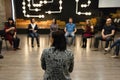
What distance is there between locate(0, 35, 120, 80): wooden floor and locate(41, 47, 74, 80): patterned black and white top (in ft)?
9.41

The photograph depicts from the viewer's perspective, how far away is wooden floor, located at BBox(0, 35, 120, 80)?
550cm

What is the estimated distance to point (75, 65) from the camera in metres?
6.39

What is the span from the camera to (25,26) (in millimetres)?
12148

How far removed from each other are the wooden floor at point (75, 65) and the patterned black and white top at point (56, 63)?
2.87 m

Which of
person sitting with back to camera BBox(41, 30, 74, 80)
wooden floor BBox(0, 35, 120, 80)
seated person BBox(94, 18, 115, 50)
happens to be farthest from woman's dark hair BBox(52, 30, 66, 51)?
seated person BBox(94, 18, 115, 50)

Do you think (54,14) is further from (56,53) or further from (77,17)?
(56,53)

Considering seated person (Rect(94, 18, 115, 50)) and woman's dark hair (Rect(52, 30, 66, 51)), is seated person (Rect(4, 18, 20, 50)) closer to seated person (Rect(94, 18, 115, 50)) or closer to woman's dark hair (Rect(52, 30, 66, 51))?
seated person (Rect(94, 18, 115, 50))

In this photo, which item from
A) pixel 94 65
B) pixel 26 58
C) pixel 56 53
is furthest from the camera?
pixel 26 58

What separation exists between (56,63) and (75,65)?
3.94 m

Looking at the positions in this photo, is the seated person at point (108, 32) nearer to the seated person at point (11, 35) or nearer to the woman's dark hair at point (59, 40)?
the seated person at point (11, 35)

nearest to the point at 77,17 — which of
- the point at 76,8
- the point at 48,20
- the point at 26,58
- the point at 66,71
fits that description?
the point at 76,8

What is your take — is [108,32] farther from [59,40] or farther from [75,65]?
[59,40]

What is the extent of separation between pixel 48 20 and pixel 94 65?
20.2ft

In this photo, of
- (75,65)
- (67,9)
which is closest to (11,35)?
(75,65)
